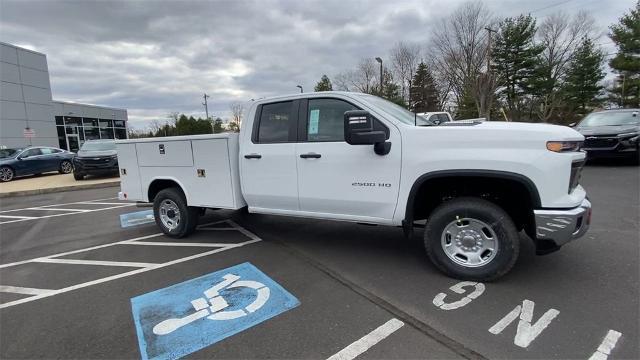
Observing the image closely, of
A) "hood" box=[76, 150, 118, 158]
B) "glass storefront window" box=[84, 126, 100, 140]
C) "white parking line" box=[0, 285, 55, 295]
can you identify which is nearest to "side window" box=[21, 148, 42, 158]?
"hood" box=[76, 150, 118, 158]

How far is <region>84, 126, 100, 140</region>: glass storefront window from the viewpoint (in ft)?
123

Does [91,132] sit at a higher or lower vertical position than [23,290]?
higher

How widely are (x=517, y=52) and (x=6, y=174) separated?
146 feet

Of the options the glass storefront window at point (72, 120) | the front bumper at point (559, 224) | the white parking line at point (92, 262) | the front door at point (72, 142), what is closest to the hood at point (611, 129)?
the front bumper at point (559, 224)

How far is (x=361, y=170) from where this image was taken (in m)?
3.92

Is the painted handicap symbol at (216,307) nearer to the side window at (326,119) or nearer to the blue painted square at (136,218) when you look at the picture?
the side window at (326,119)

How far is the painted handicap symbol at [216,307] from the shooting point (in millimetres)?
3055

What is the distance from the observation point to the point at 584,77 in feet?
132

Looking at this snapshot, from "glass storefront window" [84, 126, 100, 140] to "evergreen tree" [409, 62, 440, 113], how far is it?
3538 centimetres

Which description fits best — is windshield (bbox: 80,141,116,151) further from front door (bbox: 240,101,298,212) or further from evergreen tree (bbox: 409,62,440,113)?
evergreen tree (bbox: 409,62,440,113)

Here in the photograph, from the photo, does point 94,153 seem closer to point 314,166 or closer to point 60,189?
point 60,189

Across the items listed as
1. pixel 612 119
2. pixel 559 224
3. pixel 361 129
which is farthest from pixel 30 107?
pixel 612 119

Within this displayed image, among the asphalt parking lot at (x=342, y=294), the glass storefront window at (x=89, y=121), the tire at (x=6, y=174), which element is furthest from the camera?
the glass storefront window at (x=89, y=121)

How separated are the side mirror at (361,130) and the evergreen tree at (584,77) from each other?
4559 centimetres
